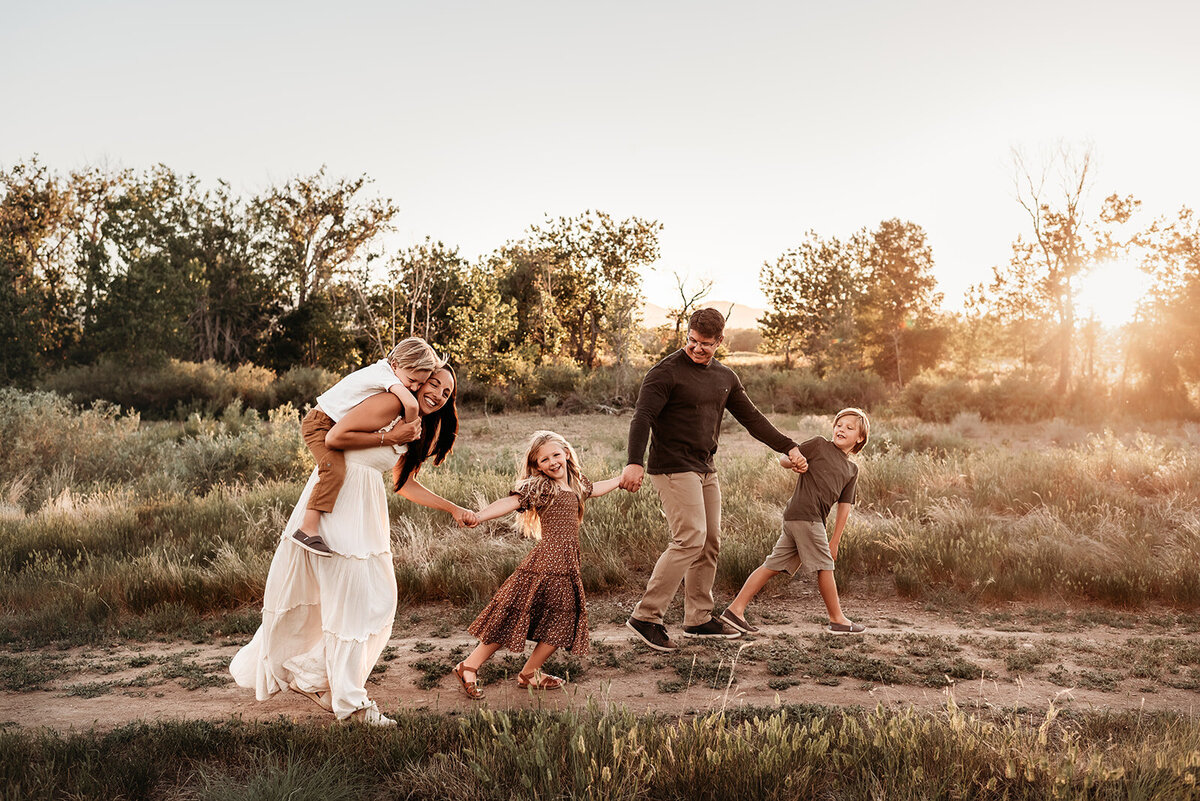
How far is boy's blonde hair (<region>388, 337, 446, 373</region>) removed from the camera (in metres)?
4.45

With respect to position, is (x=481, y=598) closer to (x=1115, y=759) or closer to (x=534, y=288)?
(x=1115, y=759)

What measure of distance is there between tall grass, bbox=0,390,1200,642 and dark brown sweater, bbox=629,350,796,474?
2.07 metres

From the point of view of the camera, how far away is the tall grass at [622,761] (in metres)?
3.27

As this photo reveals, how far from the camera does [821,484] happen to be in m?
6.03

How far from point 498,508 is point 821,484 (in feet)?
8.53

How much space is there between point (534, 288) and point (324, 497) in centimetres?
2899

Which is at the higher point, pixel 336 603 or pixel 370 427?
pixel 370 427

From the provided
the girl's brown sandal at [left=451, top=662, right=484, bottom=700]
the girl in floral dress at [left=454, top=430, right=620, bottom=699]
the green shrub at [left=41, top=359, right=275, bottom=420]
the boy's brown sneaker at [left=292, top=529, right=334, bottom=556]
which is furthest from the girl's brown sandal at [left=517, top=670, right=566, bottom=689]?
the green shrub at [left=41, top=359, right=275, bottom=420]

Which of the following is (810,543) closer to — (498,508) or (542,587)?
(542,587)

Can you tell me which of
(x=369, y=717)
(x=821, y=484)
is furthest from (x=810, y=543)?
(x=369, y=717)

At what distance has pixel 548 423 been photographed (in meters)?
21.3

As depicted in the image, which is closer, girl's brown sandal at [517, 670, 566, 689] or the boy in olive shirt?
girl's brown sandal at [517, 670, 566, 689]

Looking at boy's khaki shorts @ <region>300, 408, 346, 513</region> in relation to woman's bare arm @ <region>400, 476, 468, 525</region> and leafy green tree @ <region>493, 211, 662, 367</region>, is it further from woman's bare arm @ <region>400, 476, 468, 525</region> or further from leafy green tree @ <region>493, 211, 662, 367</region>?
leafy green tree @ <region>493, 211, 662, 367</region>

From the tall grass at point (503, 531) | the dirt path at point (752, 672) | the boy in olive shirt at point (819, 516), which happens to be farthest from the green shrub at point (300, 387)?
the boy in olive shirt at point (819, 516)
